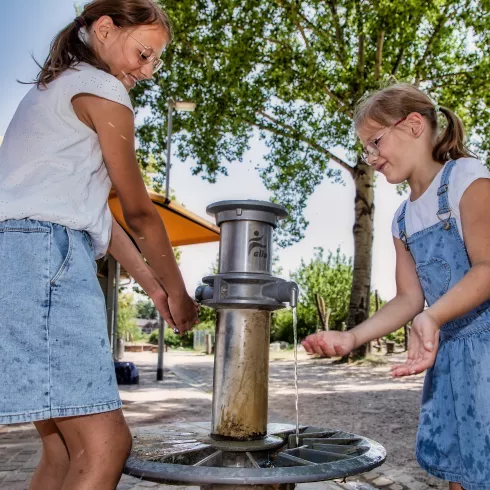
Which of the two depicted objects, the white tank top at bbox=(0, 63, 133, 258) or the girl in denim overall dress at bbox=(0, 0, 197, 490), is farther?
the white tank top at bbox=(0, 63, 133, 258)

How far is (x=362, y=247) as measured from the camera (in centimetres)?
1366

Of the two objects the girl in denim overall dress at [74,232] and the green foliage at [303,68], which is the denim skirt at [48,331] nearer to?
the girl in denim overall dress at [74,232]

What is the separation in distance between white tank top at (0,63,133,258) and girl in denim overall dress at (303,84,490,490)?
Result: 0.72 metres

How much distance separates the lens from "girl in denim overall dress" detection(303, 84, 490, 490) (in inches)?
66.7

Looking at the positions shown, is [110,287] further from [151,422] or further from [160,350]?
[151,422]

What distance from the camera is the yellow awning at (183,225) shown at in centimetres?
725

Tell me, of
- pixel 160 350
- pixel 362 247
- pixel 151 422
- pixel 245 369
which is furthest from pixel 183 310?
pixel 362 247

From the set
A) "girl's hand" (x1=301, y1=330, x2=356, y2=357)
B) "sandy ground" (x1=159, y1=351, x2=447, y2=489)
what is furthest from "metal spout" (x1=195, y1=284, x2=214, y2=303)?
"sandy ground" (x1=159, y1=351, x2=447, y2=489)

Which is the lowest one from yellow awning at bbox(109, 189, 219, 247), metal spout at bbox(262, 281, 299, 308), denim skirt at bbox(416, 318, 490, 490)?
denim skirt at bbox(416, 318, 490, 490)

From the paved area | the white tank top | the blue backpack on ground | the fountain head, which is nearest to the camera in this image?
the white tank top

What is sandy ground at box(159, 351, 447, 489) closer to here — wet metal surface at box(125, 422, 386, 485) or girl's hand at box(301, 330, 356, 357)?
wet metal surface at box(125, 422, 386, 485)

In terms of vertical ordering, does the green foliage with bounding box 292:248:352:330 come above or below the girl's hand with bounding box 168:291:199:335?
above

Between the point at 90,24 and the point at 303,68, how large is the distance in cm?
1270

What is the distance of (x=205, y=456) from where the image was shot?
1859mm
